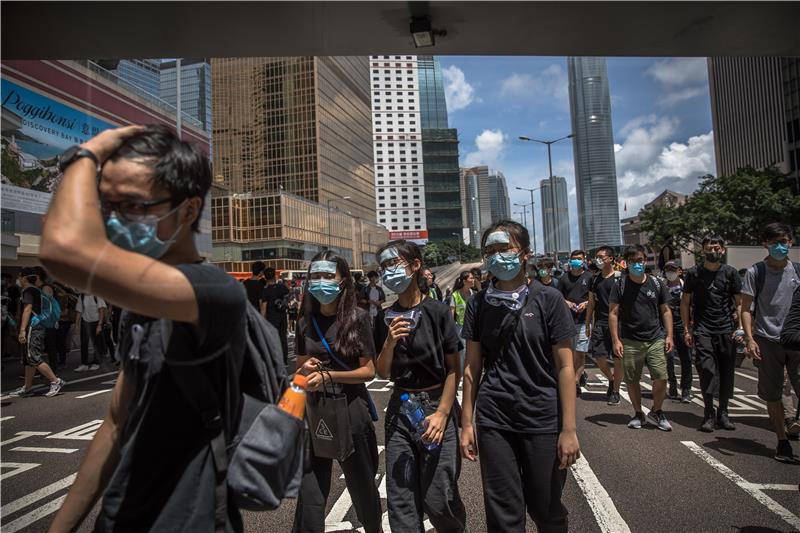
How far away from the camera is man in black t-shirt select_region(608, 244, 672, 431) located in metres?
6.08

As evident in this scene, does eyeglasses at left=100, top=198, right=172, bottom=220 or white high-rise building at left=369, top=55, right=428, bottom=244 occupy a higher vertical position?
white high-rise building at left=369, top=55, right=428, bottom=244

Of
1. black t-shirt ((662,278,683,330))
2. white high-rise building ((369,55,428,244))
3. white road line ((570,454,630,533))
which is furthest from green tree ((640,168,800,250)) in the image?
white high-rise building ((369,55,428,244))

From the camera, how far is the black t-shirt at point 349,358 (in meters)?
3.13

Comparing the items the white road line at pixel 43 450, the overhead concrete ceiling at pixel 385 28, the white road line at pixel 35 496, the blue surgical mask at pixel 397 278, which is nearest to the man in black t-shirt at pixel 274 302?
the white road line at pixel 43 450

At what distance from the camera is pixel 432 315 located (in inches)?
126

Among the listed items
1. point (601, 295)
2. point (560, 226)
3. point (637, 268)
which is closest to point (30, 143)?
point (601, 295)

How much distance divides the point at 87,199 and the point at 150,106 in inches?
1247

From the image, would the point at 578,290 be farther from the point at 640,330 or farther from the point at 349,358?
the point at 349,358

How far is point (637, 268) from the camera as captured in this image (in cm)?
629

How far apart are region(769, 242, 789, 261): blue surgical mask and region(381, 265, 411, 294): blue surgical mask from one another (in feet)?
13.0

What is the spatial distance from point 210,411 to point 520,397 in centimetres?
183

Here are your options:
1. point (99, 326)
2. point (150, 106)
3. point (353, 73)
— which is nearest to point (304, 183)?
point (353, 73)

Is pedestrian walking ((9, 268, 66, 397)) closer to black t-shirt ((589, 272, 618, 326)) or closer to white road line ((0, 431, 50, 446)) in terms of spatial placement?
white road line ((0, 431, 50, 446))

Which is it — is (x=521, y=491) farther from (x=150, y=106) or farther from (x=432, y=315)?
(x=150, y=106)
